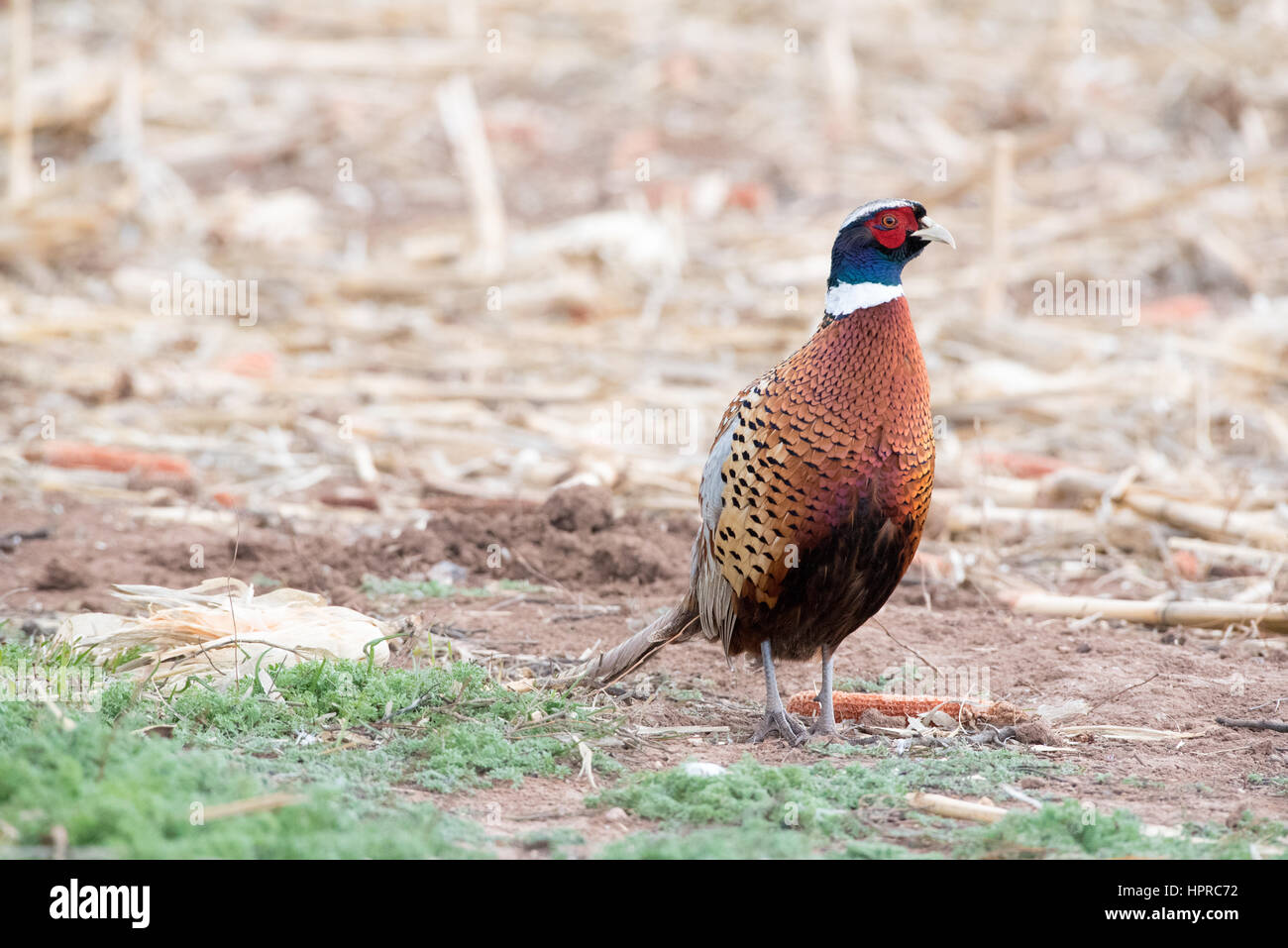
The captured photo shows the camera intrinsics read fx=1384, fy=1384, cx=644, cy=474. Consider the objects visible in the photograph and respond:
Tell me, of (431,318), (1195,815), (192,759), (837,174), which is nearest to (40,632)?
(192,759)

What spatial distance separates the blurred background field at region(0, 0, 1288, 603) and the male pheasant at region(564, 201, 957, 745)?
2.13 meters

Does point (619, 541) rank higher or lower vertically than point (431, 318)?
lower

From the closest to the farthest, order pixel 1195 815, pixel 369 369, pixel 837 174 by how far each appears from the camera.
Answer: pixel 1195 815
pixel 369 369
pixel 837 174

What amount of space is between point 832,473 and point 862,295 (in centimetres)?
65

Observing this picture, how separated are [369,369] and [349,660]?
5.57 m

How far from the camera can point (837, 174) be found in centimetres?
1494

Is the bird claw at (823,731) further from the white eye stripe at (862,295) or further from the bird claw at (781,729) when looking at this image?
the white eye stripe at (862,295)

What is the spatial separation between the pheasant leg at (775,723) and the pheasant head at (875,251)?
4.28ft

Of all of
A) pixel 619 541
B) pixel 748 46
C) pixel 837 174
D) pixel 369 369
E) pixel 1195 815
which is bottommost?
pixel 1195 815

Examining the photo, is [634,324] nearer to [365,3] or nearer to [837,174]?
[837,174]

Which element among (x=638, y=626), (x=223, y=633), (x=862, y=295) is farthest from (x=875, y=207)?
(x=223, y=633)

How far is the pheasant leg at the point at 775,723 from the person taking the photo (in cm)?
471

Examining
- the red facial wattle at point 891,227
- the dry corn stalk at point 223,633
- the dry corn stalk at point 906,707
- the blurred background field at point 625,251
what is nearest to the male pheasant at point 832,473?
the red facial wattle at point 891,227

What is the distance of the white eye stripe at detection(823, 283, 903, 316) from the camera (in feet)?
15.5
